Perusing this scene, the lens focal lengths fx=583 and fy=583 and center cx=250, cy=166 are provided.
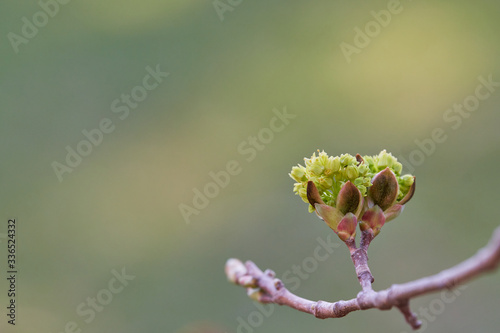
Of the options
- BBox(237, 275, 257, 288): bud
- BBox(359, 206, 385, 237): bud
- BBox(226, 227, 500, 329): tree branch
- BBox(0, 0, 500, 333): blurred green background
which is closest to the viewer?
BBox(226, 227, 500, 329): tree branch

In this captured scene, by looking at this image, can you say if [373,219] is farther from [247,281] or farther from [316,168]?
[247,281]

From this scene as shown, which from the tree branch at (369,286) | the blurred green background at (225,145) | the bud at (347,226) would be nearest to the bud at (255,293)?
the tree branch at (369,286)

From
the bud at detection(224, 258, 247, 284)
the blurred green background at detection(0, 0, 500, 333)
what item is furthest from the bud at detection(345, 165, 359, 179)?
the blurred green background at detection(0, 0, 500, 333)

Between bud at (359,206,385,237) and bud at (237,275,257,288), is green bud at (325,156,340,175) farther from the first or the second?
bud at (237,275,257,288)

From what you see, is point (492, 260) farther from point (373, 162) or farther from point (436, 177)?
point (436, 177)

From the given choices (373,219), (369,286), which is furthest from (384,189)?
(369,286)

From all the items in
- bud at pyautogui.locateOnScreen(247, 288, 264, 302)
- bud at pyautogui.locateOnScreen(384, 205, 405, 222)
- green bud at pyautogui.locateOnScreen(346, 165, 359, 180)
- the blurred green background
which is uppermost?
the blurred green background

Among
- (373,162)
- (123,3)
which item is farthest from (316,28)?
(373,162)
